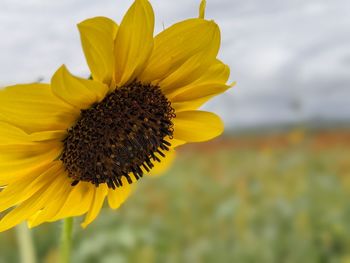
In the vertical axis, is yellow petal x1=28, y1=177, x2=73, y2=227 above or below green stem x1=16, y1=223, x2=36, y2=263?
above

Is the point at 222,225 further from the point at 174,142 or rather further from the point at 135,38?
the point at 135,38

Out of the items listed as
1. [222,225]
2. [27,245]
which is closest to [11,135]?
[27,245]

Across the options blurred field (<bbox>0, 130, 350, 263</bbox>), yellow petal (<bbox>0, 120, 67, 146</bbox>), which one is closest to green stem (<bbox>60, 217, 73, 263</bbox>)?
yellow petal (<bbox>0, 120, 67, 146</bbox>)

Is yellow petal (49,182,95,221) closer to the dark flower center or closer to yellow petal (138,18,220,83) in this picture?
the dark flower center

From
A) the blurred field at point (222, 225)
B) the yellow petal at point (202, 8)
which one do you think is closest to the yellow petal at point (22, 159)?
the yellow petal at point (202, 8)

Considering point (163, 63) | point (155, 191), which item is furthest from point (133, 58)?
point (155, 191)
